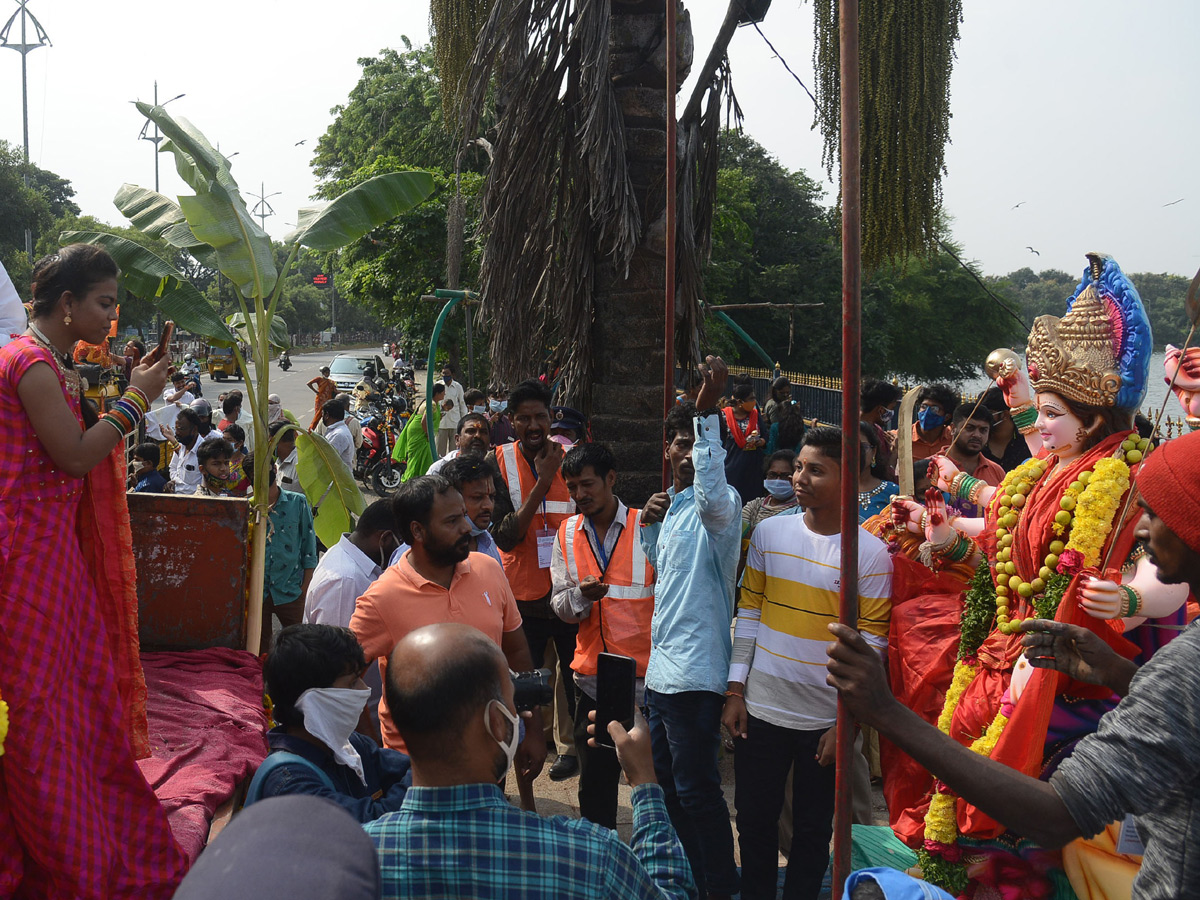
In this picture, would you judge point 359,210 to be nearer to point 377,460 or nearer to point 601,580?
point 601,580

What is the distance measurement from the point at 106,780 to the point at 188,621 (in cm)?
165

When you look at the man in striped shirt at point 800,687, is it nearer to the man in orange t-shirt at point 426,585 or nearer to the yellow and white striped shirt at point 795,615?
the yellow and white striped shirt at point 795,615

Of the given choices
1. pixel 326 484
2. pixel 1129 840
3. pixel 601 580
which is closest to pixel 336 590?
pixel 601 580

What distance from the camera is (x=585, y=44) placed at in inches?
229

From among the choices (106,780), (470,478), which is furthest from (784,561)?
(106,780)

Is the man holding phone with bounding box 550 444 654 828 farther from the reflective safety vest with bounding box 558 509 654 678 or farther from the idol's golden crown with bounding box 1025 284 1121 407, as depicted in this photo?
the idol's golden crown with bounding box 1025 284 1121 407

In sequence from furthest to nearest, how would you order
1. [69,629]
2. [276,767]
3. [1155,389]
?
1. [1155,389]
2. [69,629]
3. [276,767]

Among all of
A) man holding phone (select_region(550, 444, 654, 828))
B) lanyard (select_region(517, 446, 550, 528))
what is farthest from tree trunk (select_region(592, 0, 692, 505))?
man holding phone (select_region(550, 444, 654, 828))

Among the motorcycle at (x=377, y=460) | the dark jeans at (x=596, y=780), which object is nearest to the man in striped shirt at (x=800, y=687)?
the dark jeans at (x=596, y=780)

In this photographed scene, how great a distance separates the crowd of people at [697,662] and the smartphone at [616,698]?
4 centimetres

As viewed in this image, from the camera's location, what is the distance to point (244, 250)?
4848 millimetres

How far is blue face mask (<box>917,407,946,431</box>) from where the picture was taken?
5703 millimetres

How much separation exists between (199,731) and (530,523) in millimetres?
1834

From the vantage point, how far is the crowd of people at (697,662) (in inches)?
67.4
